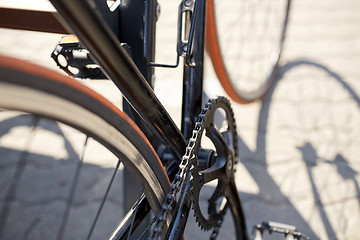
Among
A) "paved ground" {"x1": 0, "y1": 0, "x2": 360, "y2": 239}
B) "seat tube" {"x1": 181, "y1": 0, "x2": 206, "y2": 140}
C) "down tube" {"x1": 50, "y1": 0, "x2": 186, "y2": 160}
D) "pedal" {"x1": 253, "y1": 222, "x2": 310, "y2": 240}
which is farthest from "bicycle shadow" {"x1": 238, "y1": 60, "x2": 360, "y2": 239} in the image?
"down tube" {"x1": 50, "y1": 0, "x2": 186, "y2": 160}

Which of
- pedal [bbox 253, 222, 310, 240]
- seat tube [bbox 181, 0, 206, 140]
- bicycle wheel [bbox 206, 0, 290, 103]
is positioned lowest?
pedal [bbox 253, 222, 310, 240]

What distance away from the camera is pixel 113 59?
0.44 m

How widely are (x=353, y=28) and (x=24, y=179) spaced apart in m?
1.82

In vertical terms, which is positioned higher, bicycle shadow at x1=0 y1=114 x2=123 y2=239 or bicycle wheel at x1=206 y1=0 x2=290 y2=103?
bicycle wheel at x1=206 y1=0 x2=290 y2=103

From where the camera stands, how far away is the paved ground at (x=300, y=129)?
45.2 inches

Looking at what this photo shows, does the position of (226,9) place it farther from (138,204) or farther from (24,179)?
(138,204)

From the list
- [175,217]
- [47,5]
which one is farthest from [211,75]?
[175,217]

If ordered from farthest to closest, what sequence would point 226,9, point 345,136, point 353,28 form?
point 353,28 < point 226,9 < point 345,136

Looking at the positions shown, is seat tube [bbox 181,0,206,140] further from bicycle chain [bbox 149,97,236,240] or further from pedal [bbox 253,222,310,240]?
pedal [bbox 253,222,310,240]

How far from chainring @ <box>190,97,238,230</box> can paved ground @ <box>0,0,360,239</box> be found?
41 centimetres

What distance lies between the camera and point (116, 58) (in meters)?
0.44

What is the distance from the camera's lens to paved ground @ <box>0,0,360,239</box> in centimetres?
115

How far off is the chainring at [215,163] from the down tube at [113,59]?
0.22ft

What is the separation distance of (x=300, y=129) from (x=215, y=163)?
866mm
